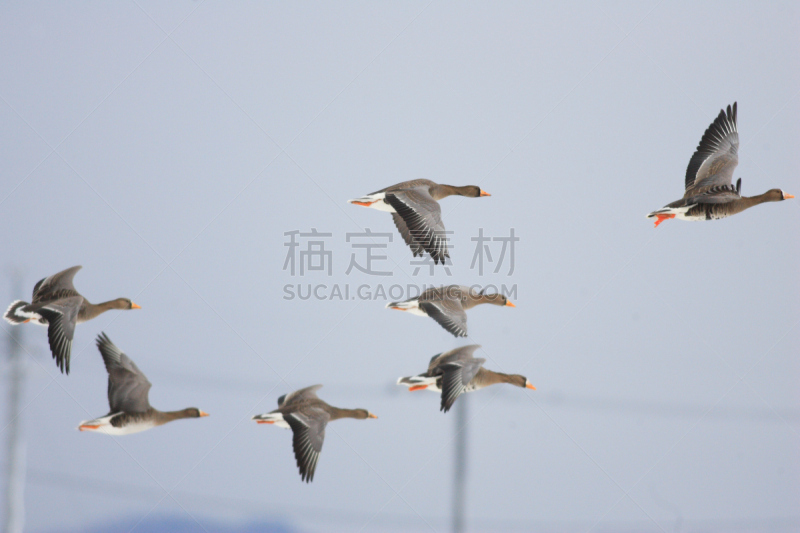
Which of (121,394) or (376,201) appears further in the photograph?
(376,201)

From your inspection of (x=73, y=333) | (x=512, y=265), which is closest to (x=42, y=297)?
(x=73, y=333)

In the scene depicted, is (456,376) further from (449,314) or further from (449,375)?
(449,314)

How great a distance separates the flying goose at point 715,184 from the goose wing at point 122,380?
5122 millimetres

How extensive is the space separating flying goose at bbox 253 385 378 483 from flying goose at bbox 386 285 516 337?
1.19m

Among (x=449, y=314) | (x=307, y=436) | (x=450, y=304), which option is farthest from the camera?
(x=450, y=304)

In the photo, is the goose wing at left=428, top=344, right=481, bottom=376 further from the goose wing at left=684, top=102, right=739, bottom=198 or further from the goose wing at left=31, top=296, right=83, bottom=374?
the goose wing at left=31, top=296, right=83, bottom=374

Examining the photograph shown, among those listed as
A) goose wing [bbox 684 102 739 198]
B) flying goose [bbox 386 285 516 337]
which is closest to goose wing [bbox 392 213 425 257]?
flying goose [bbox 386 285 516 337]

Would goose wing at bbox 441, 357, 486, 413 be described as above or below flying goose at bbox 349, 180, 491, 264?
below

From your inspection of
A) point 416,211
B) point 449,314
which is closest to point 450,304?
point 449,314

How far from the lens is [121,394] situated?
682cm

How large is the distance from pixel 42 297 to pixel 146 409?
1.53m

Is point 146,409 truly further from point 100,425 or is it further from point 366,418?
point 366,418

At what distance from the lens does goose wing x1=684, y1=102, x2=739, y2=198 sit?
7.76 meters

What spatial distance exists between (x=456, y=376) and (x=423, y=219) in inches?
56.8
